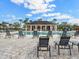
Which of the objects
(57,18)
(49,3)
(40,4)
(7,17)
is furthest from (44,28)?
(7,17)

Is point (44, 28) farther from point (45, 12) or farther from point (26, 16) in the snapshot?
point (26, 16)

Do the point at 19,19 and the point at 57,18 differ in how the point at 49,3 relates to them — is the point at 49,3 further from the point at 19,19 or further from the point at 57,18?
the point at 19,19

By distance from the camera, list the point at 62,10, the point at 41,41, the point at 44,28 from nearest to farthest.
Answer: the point at 41,41 → the point at 44,28 → the point at 62,10

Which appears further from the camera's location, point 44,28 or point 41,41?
point 44,28

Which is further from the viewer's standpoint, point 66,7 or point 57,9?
point 57,9

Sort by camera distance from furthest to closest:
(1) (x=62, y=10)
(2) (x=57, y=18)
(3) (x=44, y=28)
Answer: (2) (x=57, y=18)
(1) (x=62, y=10)
(3) (x=44, y=28)

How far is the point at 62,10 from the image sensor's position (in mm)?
54531

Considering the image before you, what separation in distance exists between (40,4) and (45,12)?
9.14m

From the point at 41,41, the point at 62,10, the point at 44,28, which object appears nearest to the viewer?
the point at 41,41

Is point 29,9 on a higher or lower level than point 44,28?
higher

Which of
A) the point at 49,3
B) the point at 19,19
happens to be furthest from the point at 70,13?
the point at 19,19

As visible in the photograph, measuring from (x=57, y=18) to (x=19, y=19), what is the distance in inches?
520

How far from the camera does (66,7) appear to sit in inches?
1999

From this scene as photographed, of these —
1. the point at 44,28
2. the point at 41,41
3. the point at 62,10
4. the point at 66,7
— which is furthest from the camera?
the point at 62,10
